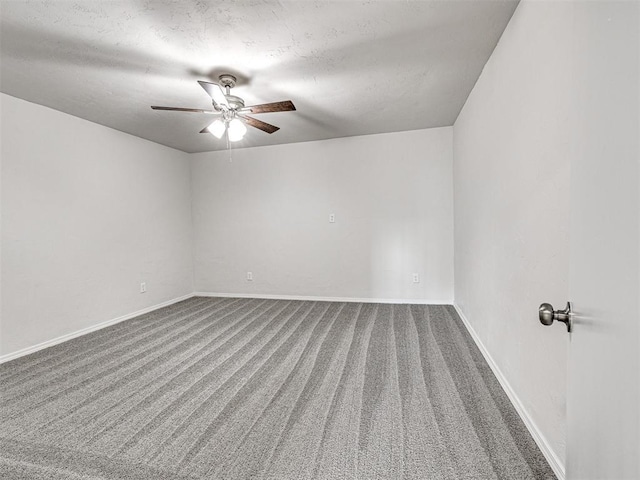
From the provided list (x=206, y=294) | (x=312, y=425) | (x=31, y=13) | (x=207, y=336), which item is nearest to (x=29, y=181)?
(x=31, y=13)

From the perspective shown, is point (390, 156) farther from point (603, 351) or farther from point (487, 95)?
point (603, 351)

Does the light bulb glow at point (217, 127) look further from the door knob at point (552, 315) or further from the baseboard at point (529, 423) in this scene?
the baseboard at point (529, 423)

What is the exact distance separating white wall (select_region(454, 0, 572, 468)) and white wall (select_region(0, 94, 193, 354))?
3956 mm

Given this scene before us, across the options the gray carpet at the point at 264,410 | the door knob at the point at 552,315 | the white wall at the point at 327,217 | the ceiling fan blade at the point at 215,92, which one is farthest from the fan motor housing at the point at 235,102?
the door knob at the point at 552,315

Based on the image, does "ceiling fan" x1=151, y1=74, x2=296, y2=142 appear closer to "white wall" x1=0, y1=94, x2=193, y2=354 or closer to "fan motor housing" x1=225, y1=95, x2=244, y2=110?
"fan motor housing" x1=225, y1=95, x2=244, y2=110

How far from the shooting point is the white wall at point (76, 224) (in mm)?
2619

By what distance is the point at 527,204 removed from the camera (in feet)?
4.98

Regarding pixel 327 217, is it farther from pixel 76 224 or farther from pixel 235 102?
pixel 76 224

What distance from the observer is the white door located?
1.60ft

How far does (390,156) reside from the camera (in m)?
4.00

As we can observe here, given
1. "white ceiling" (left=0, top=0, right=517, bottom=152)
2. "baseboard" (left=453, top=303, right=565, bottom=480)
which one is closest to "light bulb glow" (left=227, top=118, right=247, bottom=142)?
"white ceiling" (left=0, top=0, right=517, bottom=152)

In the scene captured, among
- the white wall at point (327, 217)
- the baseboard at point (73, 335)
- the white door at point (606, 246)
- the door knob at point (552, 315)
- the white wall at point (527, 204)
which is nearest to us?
the white door at point (606, 246)

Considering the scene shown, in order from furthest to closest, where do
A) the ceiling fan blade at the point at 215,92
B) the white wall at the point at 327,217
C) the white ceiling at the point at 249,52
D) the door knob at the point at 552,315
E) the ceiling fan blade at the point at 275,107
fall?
the white wall at the point at 327,217
the ceiling fan blade at the point at 275,107
the ceiling fan blade at the point at 215,92
the white ceiling at the point at 249,52
the door knob at the point at 552,315

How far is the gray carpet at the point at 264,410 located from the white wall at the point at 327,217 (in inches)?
50.3
